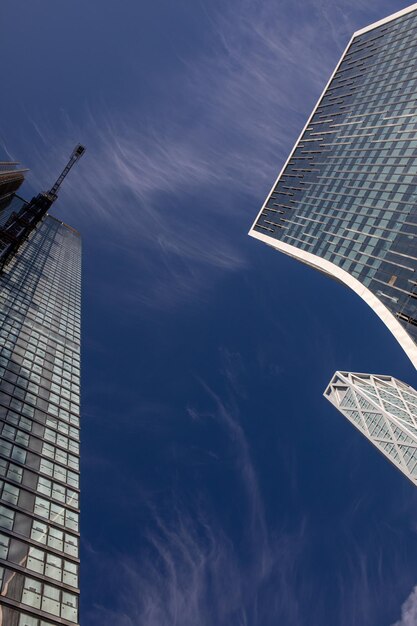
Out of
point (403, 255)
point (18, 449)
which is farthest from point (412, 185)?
point (18, 449)

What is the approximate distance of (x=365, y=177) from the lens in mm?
88875

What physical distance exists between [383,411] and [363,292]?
3582 centimetres

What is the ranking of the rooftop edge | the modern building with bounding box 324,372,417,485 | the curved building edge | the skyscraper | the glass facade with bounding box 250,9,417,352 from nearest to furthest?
the curved building edge
the skyscraper
the glass facade with bounding box 250,9,417,352
the modern building with bounding box 324,372,417,485
the rooftop edge

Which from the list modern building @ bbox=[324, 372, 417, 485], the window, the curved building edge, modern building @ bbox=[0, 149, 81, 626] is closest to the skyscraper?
the curved building edge

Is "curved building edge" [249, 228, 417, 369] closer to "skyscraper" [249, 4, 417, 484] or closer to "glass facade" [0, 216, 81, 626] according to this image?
"skyscraper" [249, 4, 417, 484]

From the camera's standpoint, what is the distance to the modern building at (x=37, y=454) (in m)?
31.4

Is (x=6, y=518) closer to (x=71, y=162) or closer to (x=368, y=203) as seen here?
(x=368, y=203)

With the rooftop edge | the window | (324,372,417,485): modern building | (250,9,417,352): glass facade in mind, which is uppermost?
the rooftop edge

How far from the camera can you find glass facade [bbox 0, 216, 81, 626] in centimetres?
3139

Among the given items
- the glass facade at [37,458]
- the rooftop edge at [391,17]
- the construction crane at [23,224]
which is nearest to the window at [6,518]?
the glass facade at [37,458]

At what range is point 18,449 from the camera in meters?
44.0

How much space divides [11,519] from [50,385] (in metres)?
28.3

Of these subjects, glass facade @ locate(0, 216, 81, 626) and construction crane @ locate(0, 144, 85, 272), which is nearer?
glass facade @ locate(0, 216, 81, 626)

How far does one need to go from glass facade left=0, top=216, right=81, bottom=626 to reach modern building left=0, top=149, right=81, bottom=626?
8 cm
